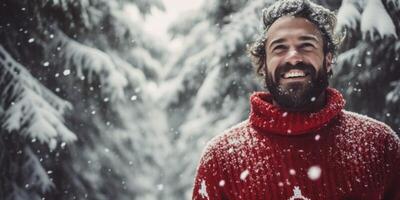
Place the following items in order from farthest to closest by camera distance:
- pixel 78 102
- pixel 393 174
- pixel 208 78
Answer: pixel 78 102
pixel 208 78
pixel 393 174

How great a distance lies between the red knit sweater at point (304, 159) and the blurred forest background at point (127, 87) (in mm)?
3775

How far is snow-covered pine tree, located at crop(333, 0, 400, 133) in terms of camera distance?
6223 millimetres

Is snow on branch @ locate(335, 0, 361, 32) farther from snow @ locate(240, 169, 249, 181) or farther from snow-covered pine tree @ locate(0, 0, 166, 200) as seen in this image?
snow @ locate(240, 169, 249, 181)

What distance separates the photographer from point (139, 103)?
449 inches

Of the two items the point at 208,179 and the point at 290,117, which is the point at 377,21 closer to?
the point at 290,117

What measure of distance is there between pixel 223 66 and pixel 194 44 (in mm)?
1208

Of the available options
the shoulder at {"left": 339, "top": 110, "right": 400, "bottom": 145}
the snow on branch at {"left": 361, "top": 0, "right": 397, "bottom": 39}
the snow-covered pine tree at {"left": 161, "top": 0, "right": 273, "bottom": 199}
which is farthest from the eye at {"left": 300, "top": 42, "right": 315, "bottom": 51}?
the snow-covered pine tree at {"left": 161, "top": 0, "right": 273, "bottom": 199}

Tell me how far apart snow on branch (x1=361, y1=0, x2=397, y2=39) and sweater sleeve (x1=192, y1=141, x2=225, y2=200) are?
3955 mm

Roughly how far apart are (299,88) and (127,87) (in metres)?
8.41


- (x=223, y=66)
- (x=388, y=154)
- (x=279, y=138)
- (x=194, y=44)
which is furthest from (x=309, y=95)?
(x=194, y=44)

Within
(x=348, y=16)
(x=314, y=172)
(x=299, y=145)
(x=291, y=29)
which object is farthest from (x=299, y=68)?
(x=348, y=16)

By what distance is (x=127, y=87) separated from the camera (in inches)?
423

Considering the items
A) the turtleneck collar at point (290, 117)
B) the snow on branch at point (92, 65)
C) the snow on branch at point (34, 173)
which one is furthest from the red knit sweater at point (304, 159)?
the snow on branch at point (92, 65)

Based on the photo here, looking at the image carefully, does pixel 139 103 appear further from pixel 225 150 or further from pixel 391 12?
pixel 225 150
